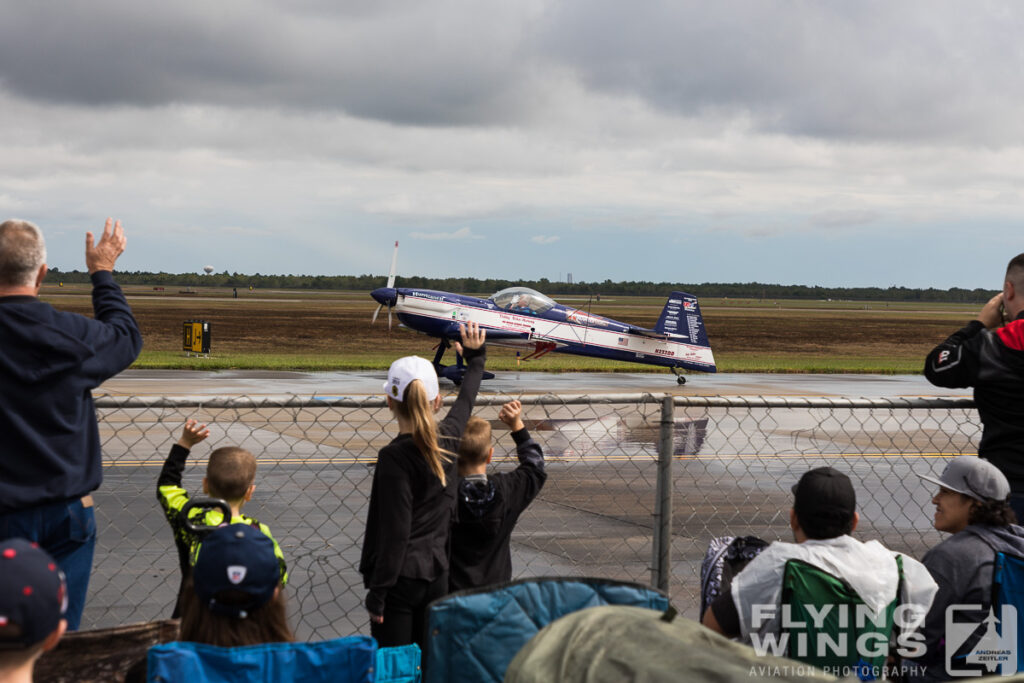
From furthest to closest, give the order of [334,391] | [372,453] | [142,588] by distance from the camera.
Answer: [334,391], [372,453], [142,588]

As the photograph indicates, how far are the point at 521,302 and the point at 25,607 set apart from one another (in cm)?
2398

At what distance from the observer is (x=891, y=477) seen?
37.2ft

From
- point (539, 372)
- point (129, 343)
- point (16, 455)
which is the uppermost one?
point (129, 343)

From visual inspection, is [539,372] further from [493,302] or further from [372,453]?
[372,453]

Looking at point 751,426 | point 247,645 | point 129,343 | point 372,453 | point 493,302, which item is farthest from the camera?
point 493,302

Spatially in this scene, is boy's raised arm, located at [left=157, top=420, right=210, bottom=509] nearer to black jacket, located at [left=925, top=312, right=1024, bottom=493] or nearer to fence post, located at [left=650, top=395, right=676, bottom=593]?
fence post, located at [left=650, top=395, right=676, bottom=593]

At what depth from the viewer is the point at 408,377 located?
365cm

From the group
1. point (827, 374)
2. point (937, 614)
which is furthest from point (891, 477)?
point (827, 374)

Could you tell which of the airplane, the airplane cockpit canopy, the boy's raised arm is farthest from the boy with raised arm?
the airplane cockpit canopy

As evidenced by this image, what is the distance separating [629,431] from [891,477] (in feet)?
15.7

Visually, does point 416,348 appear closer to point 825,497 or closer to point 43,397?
point 43,397

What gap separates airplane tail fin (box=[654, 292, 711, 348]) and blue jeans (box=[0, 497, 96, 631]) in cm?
2537

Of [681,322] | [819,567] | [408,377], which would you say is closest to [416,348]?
[681,322]

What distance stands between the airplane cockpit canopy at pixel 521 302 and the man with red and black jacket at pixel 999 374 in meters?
21.5
